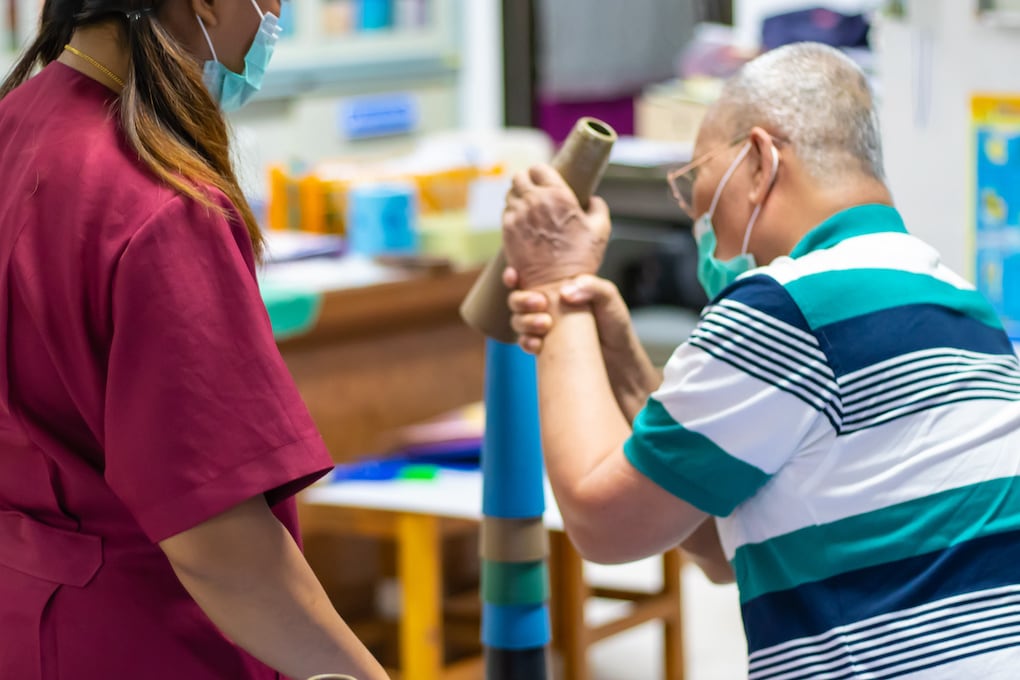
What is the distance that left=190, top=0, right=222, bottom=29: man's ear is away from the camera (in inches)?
49.8

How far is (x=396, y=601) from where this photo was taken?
375cm

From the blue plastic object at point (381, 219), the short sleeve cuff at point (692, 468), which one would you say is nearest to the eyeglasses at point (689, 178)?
the short sleeve cuff at point (692, 468)

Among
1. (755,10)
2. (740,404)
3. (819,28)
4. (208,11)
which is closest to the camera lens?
(208,11)

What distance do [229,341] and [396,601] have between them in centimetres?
265

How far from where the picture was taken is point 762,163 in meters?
1.59

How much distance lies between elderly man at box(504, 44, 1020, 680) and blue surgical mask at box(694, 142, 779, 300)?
2.9 inches

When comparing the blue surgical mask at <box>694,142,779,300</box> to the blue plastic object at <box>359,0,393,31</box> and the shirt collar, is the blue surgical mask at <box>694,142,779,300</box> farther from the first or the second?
the blue plastic object at <box>359,0,393,31</box>

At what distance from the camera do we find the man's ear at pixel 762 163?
1.57 metres

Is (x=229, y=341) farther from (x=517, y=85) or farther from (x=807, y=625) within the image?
(x=517, y=85)

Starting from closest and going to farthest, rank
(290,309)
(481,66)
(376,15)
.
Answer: (290,309) → (376,15) → (481,66)

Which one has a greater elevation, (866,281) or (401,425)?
(866,281)

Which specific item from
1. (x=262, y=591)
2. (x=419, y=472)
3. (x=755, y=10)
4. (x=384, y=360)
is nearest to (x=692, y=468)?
(x=262, y=591)

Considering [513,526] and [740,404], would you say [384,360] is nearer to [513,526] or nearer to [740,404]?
[513,526]

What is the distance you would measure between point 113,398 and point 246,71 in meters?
0.36
